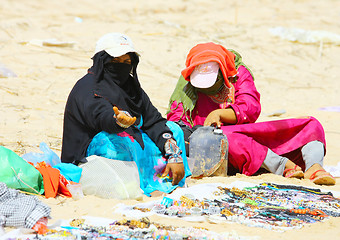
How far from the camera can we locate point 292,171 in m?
5.67

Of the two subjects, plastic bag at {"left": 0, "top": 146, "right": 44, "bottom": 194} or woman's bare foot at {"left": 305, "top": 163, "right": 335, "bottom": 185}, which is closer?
plastic bag at {"left": 0, "top": 146, "right": 44, "bottom": 194}

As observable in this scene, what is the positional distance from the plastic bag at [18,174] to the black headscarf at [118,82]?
0.84 meters

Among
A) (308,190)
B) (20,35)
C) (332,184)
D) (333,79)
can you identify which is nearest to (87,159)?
(308,190)

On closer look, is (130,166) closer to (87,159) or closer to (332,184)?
(87,159)

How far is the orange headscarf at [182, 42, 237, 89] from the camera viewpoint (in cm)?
570

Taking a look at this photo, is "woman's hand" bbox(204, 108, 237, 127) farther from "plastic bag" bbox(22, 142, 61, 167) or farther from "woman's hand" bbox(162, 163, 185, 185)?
"plastic bag" bbox(22, 142, 61, 167)

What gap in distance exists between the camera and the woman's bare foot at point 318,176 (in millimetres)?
5422

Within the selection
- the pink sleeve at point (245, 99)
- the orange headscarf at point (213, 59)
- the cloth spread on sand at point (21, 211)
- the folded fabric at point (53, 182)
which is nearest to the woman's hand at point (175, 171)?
the folded fabric at point (53, 182)

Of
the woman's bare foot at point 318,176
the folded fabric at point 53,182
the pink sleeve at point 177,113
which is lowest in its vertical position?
the woman's bare foot at point 318,176

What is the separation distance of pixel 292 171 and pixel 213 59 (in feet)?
4.53

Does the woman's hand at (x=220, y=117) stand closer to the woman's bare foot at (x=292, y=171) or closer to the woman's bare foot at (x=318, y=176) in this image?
the woman's bare foot at (x=292, y=171)

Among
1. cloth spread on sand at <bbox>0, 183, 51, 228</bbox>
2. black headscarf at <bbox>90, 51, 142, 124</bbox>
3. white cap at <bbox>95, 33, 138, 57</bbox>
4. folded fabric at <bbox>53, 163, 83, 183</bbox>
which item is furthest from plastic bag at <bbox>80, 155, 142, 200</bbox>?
white cap at <bbox>95, 33, 138, 57</bbox>

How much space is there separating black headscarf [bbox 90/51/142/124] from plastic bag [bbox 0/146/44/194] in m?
0.84

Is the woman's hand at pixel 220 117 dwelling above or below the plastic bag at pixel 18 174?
above
